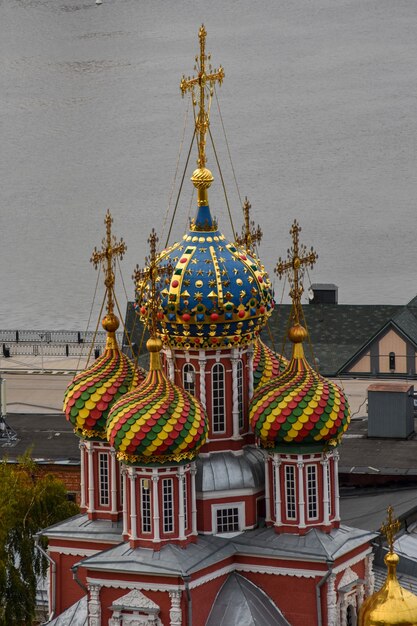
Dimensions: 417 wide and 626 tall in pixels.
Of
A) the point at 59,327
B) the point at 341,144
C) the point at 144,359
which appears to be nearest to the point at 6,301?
the point at 59,327

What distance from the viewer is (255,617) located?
1372 inches

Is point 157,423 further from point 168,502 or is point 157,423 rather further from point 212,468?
point 212,468

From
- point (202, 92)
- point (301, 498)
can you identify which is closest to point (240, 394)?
point (301, 498)

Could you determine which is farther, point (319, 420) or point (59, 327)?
point (59, 327)

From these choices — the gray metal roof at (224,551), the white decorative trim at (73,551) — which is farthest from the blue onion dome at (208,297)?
the white decorative trim at (73,551)

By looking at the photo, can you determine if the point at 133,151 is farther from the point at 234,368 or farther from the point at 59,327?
the point at 234,368

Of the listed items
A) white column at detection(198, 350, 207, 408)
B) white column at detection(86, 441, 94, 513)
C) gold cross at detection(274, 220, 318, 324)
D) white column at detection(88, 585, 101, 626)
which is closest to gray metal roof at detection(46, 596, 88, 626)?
white column at detection(88, 585, 101, 626)

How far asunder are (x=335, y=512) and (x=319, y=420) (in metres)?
1.57

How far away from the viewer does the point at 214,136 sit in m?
121

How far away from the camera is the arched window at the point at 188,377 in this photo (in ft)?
118

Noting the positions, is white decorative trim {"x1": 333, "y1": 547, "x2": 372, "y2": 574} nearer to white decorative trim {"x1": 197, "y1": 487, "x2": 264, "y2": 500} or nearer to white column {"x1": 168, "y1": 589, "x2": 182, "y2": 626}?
white decorative trim {"x1": 197, "y1": 487, "x2": 264, "y2": 500}

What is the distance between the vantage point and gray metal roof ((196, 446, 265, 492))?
1405 inches

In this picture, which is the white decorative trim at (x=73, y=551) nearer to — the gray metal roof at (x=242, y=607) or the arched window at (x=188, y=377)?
the gray metal roof at (x=242, y=607)

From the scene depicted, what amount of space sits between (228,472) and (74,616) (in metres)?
3.35
